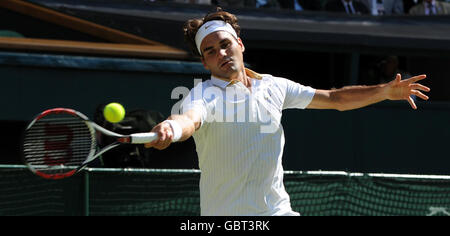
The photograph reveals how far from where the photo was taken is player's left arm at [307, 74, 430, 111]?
475cm

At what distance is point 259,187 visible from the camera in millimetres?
4383

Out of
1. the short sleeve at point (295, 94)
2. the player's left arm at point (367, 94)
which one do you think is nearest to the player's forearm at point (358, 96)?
the player's left arm at point (367, 94)

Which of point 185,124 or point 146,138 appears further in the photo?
point 185,124

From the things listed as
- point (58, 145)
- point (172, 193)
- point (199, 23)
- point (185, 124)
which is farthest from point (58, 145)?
point (172, 193)

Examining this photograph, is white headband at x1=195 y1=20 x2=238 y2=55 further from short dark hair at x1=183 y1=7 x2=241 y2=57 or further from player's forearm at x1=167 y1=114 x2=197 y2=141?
player's forearm at x1=167 y1=114 x2=197 y2=141

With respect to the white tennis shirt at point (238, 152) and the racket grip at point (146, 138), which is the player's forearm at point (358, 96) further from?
the racket grip at point (146, 138)

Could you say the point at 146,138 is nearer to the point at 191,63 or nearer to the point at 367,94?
the point at 367,94

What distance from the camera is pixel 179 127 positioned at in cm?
380

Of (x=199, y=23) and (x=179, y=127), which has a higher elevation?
(x=199, y=23)

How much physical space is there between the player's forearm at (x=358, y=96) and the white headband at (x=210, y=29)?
698mm

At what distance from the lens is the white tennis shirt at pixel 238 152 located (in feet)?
14.3

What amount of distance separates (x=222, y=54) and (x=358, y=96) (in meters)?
0.88

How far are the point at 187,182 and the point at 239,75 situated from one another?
3302 millimetres

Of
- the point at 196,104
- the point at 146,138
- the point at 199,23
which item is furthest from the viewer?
the point at 199,23
